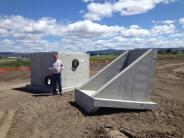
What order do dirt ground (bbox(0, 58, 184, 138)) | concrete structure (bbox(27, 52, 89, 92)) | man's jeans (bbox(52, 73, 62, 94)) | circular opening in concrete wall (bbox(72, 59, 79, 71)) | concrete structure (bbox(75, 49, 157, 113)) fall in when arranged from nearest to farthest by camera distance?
dirt ground (bbox(0, 58, 184, 138)), concrete structure (bbox(75, 49, 157, 113)), man's jeans (bbox(52, 73, 62, 94)), concrete structure (bbox(27, 52, 89, 92)), circular opening in concrete wall (bbox(72, 59, 79, 71))

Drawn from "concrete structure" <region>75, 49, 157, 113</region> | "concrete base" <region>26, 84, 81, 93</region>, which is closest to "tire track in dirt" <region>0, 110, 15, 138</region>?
"concrete structure" <region>75, 49, 157, 113</region>

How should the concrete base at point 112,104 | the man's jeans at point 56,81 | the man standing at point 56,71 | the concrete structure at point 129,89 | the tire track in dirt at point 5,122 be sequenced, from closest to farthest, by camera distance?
the tire track in dirt at point 5,122
the concrete base at point 112,104
the concrete structure at point 129,89
the man standing at point 56,71
the man's jeans at point 56,81

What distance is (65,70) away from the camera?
50.4 feet

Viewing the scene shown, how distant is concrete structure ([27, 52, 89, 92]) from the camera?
1534 cm

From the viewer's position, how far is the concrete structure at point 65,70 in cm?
1534

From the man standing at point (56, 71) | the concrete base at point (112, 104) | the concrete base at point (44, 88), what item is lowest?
the concrete base at point (44, 88)

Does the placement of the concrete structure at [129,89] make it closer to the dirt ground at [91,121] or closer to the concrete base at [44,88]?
the dirt ground at [91,121]

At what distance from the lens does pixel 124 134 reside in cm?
794

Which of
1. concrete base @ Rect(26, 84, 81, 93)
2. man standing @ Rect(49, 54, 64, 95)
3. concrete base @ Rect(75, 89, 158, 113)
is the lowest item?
concrete base @ Rect(26, 84, 81, 93)

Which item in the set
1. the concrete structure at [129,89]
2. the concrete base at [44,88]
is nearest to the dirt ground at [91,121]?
the concrete structure at [129,89]

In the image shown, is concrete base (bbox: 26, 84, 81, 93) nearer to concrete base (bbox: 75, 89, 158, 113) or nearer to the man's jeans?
the man's jeans

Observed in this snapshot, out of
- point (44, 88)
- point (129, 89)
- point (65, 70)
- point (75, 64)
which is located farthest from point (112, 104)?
point (44, 88)

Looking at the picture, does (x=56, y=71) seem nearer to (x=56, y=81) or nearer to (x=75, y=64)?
(x=56, y=81)

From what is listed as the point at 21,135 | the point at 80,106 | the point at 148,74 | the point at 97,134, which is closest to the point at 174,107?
the point at 148,74
